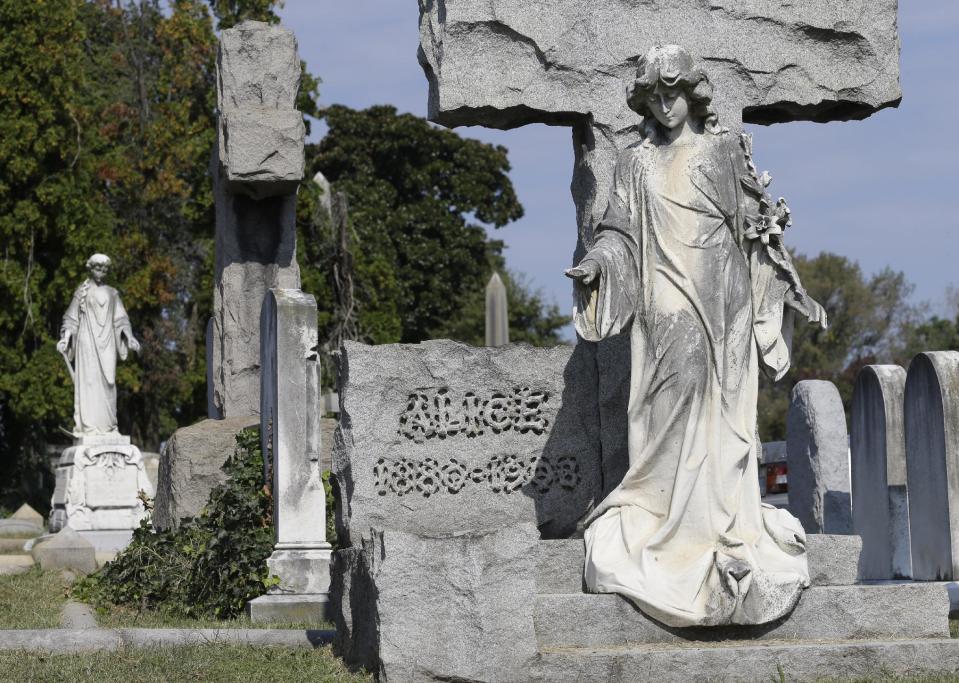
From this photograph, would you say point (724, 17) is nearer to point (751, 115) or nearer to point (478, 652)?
point (751, 115)

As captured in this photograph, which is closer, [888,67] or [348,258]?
[888,67]

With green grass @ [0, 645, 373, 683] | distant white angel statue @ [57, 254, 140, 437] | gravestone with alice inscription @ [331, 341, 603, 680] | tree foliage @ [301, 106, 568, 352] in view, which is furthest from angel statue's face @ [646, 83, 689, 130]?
tree foliage @ [301, 106, 568, 352]

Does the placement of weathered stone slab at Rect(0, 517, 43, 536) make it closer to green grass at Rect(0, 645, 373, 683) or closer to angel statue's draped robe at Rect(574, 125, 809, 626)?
green grass at Rect(0, 645, 373, 683)

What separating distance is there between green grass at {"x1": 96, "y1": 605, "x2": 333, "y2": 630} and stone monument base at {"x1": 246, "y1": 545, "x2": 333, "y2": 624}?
0.15 m

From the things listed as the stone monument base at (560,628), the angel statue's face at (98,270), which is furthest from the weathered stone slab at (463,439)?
the angel statue's face at (98,270)

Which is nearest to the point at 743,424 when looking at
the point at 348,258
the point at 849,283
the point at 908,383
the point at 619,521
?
the point at 619,521

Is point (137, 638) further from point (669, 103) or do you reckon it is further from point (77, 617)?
point (669, 103)

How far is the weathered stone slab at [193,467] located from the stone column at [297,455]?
6.41ft

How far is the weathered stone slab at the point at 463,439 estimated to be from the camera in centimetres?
739

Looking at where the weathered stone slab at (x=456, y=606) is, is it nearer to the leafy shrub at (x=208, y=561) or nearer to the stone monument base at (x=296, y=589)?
the stone monument base at (x=296, y=589)

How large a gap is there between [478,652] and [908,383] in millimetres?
6146

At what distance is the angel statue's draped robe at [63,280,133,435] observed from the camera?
19.6 metres

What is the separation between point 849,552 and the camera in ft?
22.6

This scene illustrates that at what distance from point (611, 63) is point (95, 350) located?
43.7 ft
